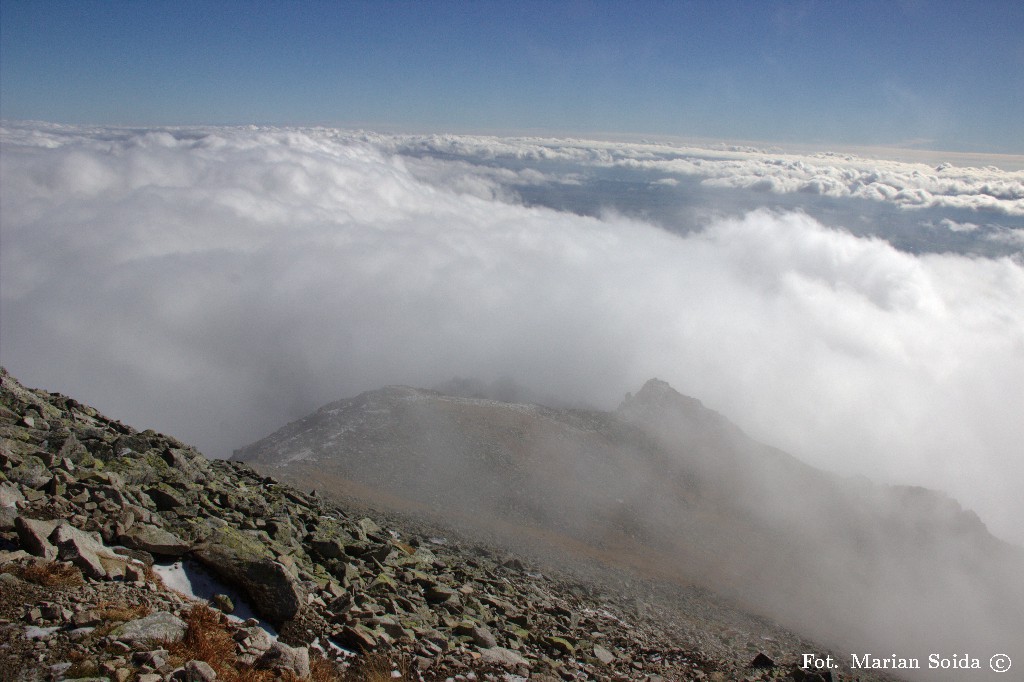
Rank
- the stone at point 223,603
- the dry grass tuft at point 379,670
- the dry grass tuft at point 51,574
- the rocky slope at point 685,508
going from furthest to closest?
1. the rocky slope at point 685,508
2. the stone at point 223,603
3. the dry grass tuft at point 379,670
4. the dry grass tuft at point 51,574

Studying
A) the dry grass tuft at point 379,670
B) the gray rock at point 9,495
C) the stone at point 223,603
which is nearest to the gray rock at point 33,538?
the gray rock at point 9,495

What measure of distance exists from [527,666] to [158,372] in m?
156

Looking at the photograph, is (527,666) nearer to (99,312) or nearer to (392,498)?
(392,498)

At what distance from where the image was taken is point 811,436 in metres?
120

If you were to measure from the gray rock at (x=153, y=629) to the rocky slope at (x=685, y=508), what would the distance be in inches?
981

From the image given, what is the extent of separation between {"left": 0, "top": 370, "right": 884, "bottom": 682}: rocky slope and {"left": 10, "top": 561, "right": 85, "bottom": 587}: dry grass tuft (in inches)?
1.3

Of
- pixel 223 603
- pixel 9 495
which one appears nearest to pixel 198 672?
pixel 223 603

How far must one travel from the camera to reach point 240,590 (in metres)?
11.7

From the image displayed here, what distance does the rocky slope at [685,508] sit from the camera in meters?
38.1

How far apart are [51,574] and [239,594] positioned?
318 centimetres

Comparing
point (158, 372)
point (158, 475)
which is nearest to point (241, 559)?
point (158, 475)

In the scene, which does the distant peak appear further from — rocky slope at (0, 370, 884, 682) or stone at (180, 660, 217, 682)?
stone at (180, 660, 217, 682)

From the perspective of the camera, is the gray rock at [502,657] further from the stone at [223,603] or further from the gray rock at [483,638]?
the stone at [223,603]

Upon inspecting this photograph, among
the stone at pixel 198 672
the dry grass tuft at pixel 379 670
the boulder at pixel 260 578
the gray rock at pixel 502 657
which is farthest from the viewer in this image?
the gray rock at pixel 502 657
